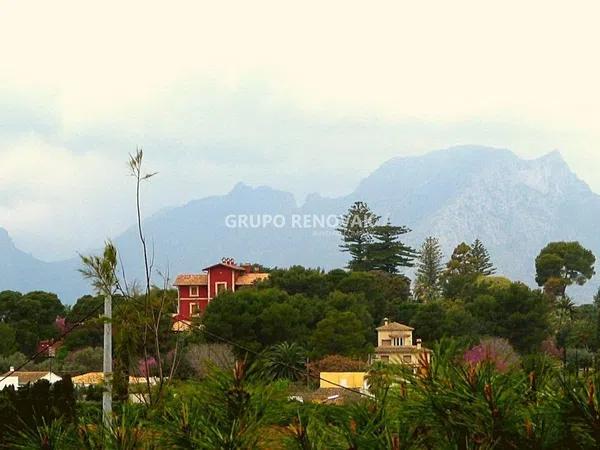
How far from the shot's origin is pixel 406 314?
39031mm

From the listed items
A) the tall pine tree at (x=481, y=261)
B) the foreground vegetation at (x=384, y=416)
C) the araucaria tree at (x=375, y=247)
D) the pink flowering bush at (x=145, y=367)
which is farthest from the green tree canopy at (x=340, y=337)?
the foreground vegetation at (x=384, y=416)

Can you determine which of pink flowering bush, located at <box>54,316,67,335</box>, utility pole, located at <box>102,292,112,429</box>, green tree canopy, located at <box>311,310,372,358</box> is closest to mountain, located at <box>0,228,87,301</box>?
pink flowering bush, located at <box>54,316,67,335</box>

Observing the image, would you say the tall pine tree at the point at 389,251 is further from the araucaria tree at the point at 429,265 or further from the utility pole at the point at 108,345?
the utility pole at the point at 108,345

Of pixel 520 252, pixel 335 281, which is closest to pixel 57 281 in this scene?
pixel 520 252

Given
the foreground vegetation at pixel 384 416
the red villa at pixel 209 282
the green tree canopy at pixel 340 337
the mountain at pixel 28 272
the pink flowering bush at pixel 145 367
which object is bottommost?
the foreground vegetation at pixel 384 416

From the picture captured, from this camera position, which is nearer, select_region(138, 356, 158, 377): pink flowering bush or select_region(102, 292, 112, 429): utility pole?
select_region(138, 356, 158, 377): pink flowering bush

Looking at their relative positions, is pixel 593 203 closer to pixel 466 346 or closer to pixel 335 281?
pixel 335 281

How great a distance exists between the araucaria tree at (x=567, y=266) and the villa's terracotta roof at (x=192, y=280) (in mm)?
18423

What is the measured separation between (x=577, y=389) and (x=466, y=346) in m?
0.28

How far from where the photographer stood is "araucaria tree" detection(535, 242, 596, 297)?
177 feet

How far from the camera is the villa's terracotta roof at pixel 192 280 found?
154 ft

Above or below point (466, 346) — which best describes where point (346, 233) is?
above

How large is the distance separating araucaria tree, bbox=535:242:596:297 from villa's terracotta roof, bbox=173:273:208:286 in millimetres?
18423

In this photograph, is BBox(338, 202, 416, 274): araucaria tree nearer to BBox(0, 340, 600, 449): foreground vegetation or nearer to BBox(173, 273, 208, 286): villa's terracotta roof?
BBox(173, 273, 208, 286): villa's terracotta roof
